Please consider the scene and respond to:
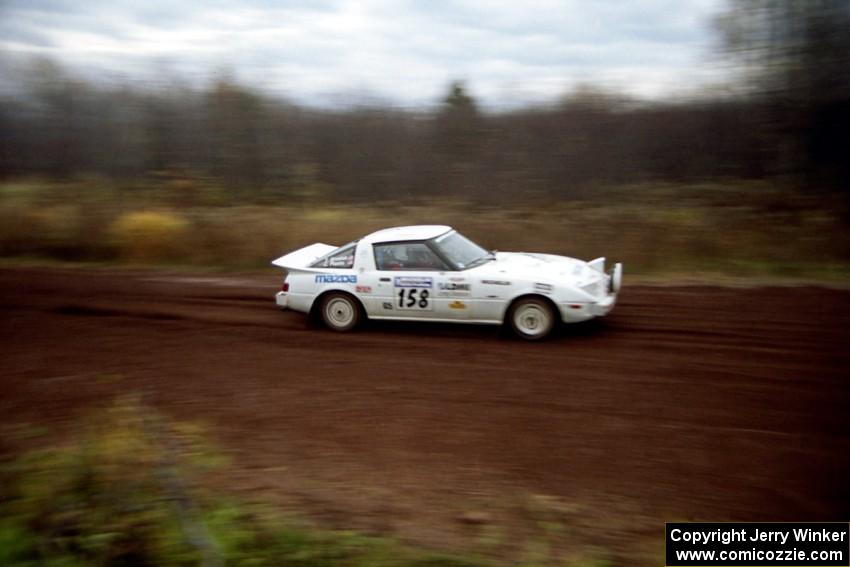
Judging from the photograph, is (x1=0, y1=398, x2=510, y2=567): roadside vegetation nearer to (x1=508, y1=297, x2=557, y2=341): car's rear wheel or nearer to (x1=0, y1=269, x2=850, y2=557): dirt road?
(x1=0, y1=269, x2=850, y2=557): dirt road

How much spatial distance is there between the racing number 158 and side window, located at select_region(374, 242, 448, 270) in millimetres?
288

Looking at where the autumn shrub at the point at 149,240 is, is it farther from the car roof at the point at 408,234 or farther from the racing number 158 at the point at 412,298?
the racing number 158 at the point at 412,298

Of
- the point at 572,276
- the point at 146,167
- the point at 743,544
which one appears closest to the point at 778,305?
the point at 572,276

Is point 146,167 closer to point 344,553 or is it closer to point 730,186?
point 730,186

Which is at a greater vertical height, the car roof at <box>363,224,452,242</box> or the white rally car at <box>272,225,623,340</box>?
the car roof at <box>363,224,452,242</box>

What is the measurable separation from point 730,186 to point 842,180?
2.17 m

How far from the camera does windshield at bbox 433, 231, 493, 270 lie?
28.3 ft

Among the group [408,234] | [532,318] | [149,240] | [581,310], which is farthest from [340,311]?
[149,240]

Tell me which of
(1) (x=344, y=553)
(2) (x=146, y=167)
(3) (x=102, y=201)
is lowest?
(1) (x=344, y=553)

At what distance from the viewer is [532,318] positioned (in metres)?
8.34

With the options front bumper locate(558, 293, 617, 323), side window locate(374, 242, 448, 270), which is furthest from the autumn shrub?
front bumper locate(558, 293, 617, 323)

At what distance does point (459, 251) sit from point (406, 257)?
2.26 ft

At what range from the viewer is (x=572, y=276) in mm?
8266

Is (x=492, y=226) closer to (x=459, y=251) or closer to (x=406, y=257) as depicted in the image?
(x=459, y=251)
